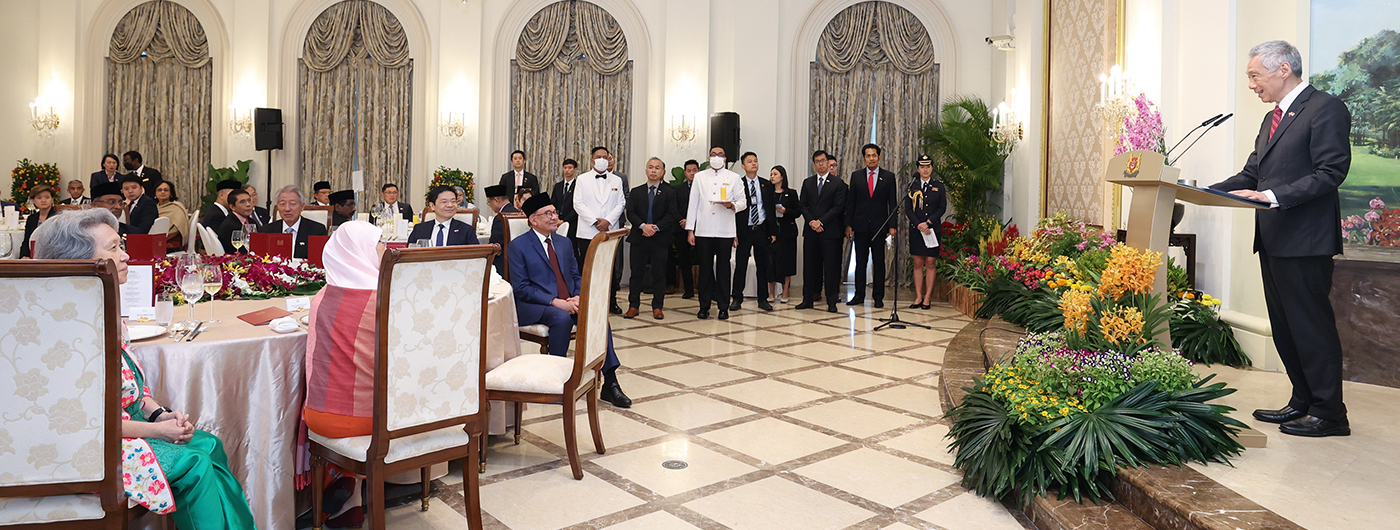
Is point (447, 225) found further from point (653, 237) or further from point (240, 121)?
point (240, 121)

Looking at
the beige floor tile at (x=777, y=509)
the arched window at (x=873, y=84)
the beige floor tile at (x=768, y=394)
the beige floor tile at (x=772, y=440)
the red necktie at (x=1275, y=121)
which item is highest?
the arched window at (x=873, y=84)

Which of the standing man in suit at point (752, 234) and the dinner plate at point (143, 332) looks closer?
the dinner plate at point (143, 332)

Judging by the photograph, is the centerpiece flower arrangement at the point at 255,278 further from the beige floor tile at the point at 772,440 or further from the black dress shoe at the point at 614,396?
the beige floor tile at the point at 772,440

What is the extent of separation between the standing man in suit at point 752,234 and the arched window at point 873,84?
8.36 ft

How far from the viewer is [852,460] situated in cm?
370

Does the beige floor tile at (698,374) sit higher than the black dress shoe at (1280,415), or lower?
lower

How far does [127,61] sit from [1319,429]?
488 inches

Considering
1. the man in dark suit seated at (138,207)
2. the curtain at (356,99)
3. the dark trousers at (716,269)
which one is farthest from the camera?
the curtain at (356,99)

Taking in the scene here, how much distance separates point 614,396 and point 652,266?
12.2 feet

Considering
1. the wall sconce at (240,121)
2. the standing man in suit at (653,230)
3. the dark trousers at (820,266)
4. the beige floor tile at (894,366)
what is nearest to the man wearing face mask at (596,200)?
the standing man in suit at (653,230)

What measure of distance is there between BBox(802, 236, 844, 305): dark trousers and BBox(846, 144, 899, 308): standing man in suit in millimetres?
235

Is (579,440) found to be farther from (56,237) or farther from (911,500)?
(56,237)

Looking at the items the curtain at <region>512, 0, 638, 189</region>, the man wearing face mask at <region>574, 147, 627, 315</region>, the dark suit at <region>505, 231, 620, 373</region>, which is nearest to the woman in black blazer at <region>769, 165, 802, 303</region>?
the man wearing face mask at <region>574, 147, 627, 315</region>

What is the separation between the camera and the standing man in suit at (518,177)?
1007 cm
